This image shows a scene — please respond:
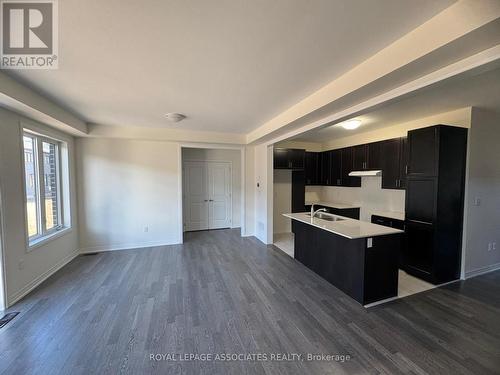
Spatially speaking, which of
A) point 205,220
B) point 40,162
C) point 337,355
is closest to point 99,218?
point 40,162

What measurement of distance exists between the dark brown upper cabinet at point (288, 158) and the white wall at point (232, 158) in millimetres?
1690

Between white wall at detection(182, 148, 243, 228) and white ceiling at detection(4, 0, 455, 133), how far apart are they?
10.6 ft

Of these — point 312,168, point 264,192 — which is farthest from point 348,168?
point 264,192

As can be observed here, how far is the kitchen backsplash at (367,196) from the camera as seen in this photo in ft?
14.1

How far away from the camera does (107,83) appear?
2.36 meters

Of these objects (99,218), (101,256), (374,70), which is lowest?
(101,256)

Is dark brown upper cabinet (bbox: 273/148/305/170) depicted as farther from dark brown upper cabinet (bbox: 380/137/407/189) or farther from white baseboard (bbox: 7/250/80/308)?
white baseboard (bbox: 7/250/80/308)

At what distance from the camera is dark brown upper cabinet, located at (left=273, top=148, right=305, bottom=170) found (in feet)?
17.1

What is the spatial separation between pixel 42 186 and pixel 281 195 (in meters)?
4.96

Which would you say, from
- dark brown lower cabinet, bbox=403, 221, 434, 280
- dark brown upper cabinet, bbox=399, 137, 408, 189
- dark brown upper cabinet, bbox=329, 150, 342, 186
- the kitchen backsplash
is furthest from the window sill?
dark brown upper cabinet, bbox=399, 137, 408, 189

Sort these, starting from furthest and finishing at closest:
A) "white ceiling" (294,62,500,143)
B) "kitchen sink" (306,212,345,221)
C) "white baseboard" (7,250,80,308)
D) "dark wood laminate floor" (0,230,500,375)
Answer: "kitchen sink" (306,212,345,221) < "white baseboard" (7,250,80,308) < "white ceiling" (294,62,500,143) < "dark wood laminate floor" (0,230,500,375)

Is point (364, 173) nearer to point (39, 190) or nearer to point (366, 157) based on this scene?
point (366, 157)

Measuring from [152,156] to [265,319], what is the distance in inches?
157

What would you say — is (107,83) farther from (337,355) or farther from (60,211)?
(337,355)
